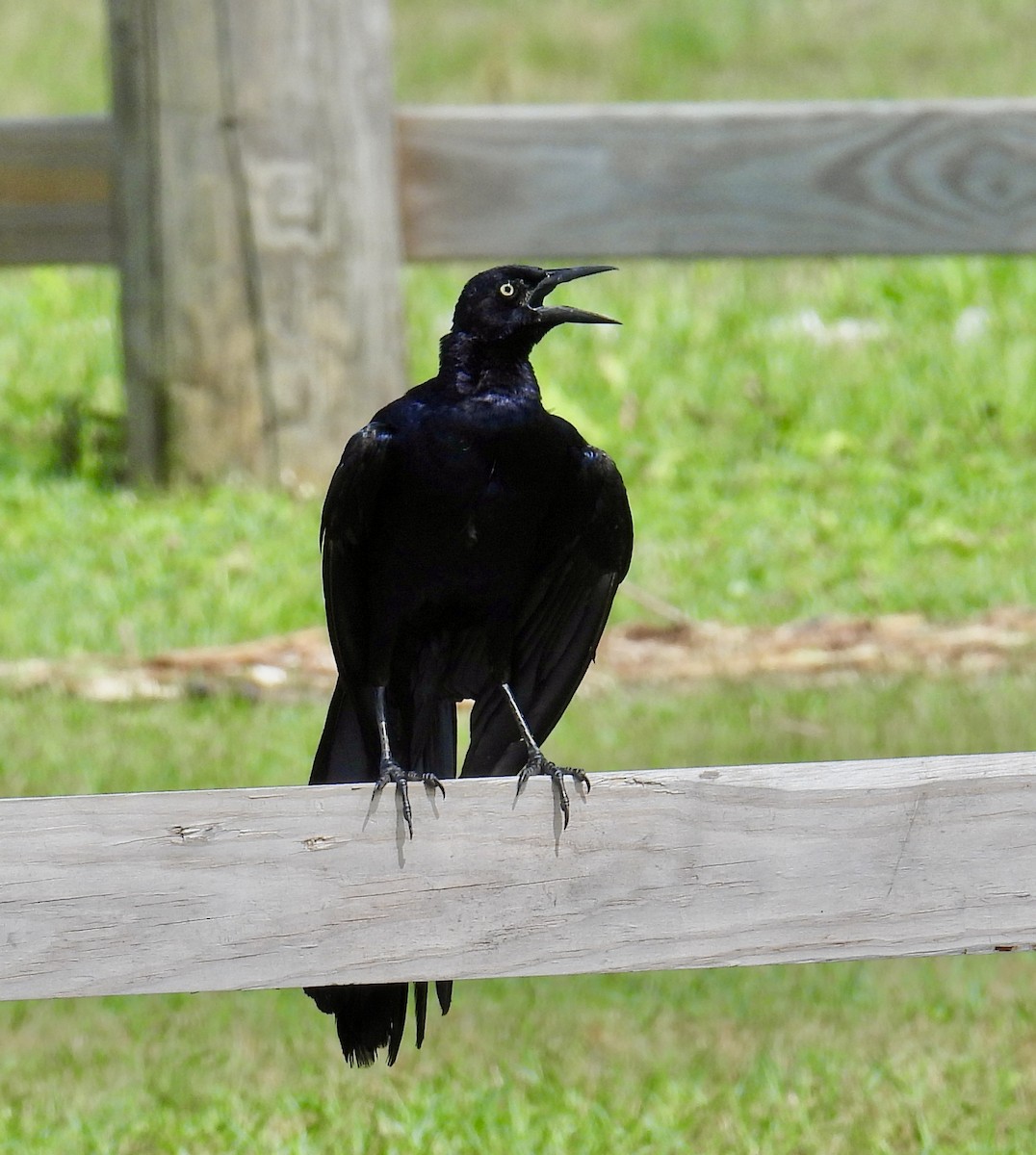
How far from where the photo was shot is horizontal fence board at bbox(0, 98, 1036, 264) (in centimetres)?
474

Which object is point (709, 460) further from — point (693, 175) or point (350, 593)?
point (350, 593)

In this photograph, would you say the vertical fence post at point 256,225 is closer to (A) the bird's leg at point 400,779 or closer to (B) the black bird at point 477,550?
(B) the black bird at point 477,550

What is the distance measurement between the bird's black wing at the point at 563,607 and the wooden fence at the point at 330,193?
2541 millimetres

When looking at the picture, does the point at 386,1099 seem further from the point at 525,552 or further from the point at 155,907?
the point at 155,907

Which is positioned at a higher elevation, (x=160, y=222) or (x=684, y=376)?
(x=160, y=222)

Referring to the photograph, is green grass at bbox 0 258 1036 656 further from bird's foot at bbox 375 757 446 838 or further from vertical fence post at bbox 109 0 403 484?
bird's foot at bbox 375 757 446 838

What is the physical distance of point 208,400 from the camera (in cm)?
538

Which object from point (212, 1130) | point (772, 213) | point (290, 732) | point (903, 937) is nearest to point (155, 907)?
point (903, 937)

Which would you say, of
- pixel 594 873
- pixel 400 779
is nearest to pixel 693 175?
pixel 400 779

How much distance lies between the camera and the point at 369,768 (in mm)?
2518

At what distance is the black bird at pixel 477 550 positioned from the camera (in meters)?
2.47

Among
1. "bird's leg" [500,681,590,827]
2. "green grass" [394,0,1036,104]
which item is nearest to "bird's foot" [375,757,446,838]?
"bird's leg" [500,681,590,827]

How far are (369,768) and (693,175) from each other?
116 inches

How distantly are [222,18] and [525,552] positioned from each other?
313 cm
